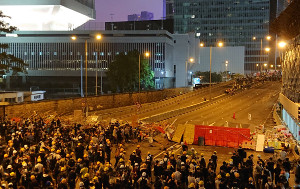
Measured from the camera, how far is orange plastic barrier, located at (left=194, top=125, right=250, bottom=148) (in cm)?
2638

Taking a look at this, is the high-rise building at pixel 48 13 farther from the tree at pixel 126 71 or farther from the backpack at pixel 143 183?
the backpack at pixel 143 183

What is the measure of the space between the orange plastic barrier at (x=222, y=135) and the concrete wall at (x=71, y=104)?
18.6 metres

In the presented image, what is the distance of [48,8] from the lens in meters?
114

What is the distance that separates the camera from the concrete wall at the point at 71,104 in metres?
36.0

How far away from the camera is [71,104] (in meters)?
43.9

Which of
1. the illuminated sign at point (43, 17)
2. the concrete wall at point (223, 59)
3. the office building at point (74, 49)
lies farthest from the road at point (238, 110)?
the concrete wall at point (223, 59)

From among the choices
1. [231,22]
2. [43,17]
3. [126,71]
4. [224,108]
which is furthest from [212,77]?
[231,22]

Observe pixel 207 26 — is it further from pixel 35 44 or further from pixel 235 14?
pixel 35 44

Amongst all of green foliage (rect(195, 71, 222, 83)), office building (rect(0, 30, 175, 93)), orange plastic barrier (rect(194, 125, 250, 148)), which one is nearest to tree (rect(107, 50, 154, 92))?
office building (rect(0, 30, 175, 93))

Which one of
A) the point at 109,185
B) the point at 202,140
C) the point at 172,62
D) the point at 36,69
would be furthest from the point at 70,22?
the point at 109,185

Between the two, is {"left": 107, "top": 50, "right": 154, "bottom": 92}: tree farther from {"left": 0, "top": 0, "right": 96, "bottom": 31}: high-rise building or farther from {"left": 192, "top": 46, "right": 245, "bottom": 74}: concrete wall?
{"left": 192, "top": 46, "right": 245, "bottom": 74}: concrete wall

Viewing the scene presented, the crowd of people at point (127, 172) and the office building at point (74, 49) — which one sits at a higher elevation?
the office building at point (74, 49)

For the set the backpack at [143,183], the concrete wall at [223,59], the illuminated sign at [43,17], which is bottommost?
the backpack at [143,183]

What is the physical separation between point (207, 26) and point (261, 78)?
349 ft
